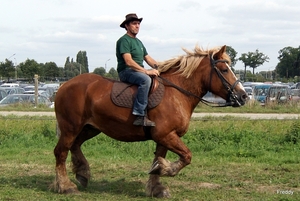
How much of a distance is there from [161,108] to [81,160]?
6.62ft

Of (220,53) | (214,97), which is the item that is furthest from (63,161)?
(220,53)

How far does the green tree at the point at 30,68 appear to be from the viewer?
49.7 m

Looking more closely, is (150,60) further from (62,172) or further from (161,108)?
(62,172)

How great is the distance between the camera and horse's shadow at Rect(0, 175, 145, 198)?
791cm

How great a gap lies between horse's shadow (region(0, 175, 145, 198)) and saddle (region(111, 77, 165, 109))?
153 centimetres

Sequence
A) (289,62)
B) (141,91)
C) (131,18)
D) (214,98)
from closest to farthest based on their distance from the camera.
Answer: (141,91) → (131,18) → (214,98) → (289,62)

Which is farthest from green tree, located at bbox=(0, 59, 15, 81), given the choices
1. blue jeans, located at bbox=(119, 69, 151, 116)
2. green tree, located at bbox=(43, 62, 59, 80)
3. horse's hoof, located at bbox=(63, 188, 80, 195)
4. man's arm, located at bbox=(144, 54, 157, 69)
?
blue jeans, located at bbox=(119, 69, 151, 116)

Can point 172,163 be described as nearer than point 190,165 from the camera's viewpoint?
Yes

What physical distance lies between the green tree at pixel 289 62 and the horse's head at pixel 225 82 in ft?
175

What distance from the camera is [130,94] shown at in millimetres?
7527

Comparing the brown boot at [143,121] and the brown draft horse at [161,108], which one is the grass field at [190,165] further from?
the brown boot at [143,121]

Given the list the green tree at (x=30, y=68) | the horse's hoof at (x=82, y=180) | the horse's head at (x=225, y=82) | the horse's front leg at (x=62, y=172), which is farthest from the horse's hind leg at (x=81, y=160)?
the green tree at (x=30, y=68)

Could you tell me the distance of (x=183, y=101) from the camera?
24.6 ft

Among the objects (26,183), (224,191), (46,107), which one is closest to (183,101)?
(224,191)
